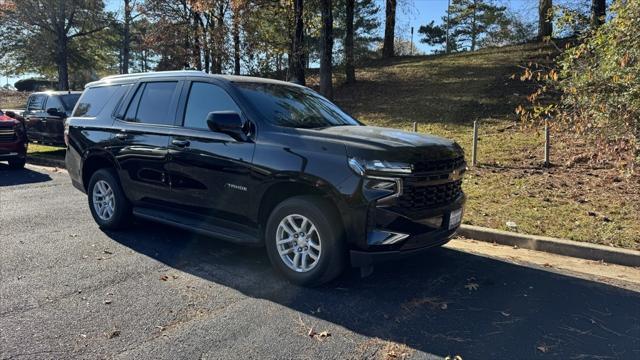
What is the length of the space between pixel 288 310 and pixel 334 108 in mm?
2672

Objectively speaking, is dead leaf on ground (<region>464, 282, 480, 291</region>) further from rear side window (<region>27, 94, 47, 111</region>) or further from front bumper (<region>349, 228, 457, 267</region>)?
rear side window (<region>27, 94, 47, 111</region>)

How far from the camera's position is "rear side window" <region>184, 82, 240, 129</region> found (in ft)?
17.3

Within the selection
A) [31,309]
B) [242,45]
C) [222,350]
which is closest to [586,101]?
[222,350]

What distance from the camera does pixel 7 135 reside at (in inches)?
472

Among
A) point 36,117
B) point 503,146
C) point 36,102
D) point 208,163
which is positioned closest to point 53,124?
point 36,117

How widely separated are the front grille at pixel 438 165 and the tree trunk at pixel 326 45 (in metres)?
13.0

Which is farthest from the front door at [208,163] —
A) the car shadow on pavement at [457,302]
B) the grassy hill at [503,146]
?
the grassy hill at [503,146]

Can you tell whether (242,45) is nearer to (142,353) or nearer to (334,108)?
(334,108)

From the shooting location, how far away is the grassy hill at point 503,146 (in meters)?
6.88

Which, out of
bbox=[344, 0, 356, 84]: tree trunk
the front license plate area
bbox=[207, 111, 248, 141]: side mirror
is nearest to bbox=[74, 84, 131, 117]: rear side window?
bbox=[207, 111, 248, 141]: side mirror

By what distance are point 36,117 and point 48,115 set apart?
68 cm

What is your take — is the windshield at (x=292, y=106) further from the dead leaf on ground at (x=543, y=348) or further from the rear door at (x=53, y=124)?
the rear door at (x=53, y=124)

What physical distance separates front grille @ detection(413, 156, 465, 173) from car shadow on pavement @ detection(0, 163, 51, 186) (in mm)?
8837

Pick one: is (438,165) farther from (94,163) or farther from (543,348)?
(94,163)
